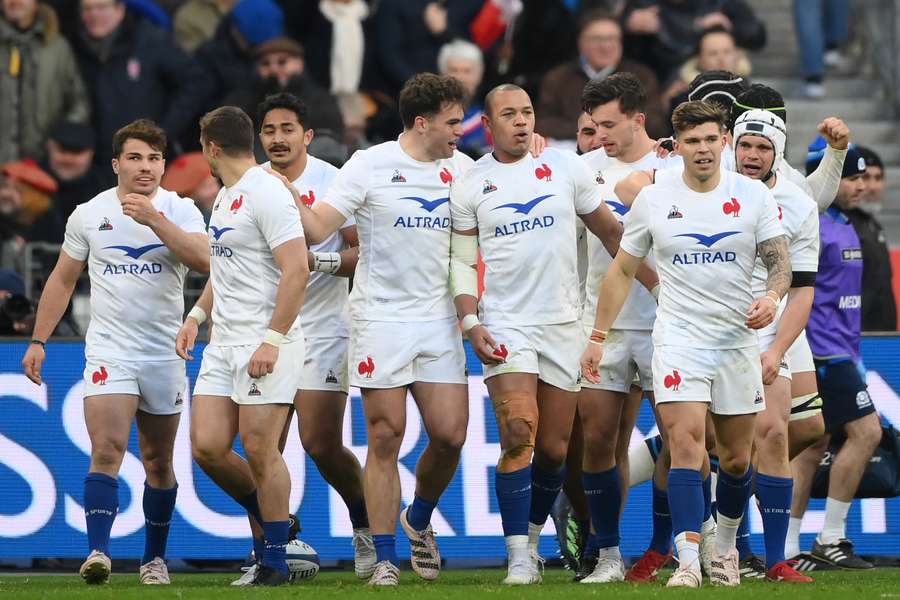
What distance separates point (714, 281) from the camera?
979cm

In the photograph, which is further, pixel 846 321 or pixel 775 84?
pixel 775 84

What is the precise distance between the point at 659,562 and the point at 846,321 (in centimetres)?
240

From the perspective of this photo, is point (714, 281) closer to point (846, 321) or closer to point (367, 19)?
point (846, 321)

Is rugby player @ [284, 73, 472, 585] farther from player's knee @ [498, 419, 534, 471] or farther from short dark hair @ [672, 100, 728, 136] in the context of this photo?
short dark hair @ [672, 100, 728, 136]

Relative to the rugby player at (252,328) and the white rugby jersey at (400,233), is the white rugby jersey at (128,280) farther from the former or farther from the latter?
the white rugby jersey at (400,233)

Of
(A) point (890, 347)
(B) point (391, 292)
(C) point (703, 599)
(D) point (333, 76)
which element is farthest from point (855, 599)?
(D) point (333, 76)

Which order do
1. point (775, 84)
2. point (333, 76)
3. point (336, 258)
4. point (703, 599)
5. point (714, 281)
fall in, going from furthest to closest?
point (775, 84) < point (333, 76) < point (336, 258) < point (714, 281) < point (703, 599)

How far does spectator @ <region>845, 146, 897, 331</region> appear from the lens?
13164mm

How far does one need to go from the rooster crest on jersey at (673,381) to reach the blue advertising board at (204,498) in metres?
2.85

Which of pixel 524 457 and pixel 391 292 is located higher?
pixel 391 292

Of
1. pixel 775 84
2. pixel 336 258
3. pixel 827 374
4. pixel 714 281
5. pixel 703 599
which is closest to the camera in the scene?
pixel 703 599

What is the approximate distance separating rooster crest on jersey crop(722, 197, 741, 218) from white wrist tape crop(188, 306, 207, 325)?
297 cm

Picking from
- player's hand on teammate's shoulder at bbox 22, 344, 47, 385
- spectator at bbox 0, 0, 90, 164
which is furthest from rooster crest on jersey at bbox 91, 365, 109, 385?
spectator at bbox 0, 0, 90, 164

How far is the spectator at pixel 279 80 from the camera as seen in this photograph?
15.6 m
